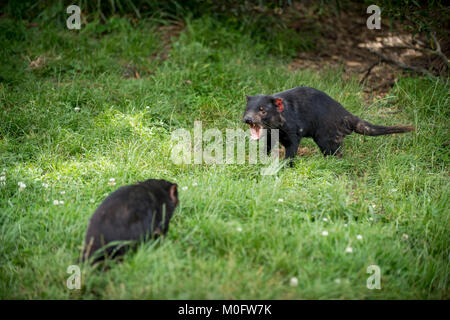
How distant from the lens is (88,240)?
244cm

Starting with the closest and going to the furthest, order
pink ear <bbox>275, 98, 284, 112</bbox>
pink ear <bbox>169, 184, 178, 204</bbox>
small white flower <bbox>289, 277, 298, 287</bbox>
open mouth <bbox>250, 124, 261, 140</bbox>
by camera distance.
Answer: small white flower <bbox>289, 277, 298, 287</bbox> → pink ear <bbox>169, 184, 178, 204</bbox> → pink ear <bbox>275, 98, 284, 112</bbox> → open mouth <bbox>250, 124, 261, 140</bbox>

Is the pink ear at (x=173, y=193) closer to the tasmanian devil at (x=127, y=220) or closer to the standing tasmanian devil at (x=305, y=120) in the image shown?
the tasmanian devil at (x=127, y=220)

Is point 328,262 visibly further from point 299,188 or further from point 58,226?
point 58,226

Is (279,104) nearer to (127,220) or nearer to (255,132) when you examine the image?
(255,132)

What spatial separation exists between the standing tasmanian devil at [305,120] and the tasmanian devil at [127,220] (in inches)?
60.6

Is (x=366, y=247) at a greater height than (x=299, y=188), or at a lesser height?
lesser

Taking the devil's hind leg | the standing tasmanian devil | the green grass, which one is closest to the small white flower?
the green grass

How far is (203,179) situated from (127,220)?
122cm

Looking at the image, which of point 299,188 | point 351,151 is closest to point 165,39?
point 351,151

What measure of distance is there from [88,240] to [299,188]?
184 cm

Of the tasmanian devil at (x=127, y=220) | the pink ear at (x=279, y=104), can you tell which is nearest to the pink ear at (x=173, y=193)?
the tasmanian devil at (x=127, y=220)

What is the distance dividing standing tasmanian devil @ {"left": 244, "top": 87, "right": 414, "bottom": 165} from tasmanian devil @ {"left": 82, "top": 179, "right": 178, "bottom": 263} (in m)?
1.54

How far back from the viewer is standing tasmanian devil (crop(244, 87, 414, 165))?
3.95m

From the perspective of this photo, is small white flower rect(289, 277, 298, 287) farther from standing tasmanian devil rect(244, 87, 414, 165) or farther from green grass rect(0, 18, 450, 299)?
standing tasmanian devil rect(244, 87, 414, 165)
